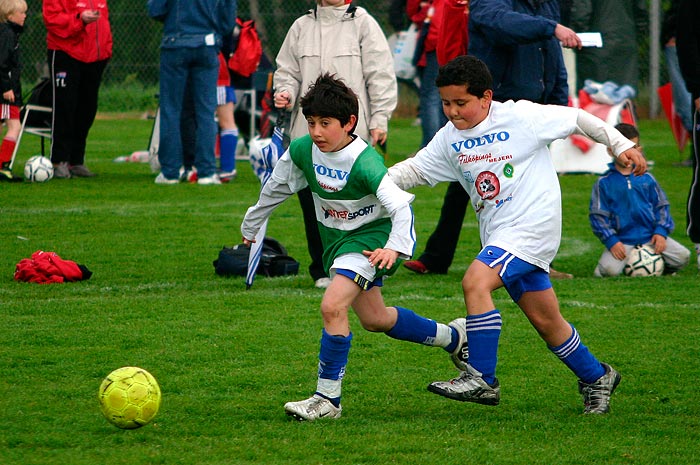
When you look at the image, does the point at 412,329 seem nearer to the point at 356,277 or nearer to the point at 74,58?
the point at 356,277

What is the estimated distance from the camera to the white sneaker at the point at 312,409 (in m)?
4.69

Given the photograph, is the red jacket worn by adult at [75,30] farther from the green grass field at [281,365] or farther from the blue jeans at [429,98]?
the blue jeans at [429,98]

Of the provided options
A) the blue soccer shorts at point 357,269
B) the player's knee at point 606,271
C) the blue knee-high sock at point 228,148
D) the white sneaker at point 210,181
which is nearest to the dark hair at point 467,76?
the blue soccer shorts at point 357,269

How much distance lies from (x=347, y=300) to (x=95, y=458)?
49.3 inches

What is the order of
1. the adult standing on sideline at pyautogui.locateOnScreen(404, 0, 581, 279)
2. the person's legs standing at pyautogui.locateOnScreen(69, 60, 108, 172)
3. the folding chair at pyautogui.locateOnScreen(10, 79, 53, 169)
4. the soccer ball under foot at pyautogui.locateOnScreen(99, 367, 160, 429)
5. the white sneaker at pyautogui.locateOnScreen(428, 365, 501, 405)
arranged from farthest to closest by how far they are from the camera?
1. the folding chair at pyautogui.locateOnScreen(10, 79, 53, 169)
2. the person's legs standing at pyautogui.locateOnScreen(69, 60, 108, 172)
3. the adult standing on sideline at pyautogui.locateOnScreen(404, 0, 581, 279)
4. the white sneaker at pyautogui.locateOnScreen(428, 365, 501, 405)
5. the soccer ball under foot at pyautogui.locateOnScreen(99, 367, 160, 429)

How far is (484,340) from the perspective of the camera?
4.73 metres

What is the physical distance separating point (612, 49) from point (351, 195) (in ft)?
50.1

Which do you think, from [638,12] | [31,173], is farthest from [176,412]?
[638,12]

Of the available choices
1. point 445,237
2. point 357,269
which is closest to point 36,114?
point 445,237

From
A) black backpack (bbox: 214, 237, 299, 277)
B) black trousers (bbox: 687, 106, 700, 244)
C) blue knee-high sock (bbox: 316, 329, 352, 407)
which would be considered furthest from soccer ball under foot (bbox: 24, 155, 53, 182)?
blue knee-high sock (bbox: 316, 329, 352, 407)

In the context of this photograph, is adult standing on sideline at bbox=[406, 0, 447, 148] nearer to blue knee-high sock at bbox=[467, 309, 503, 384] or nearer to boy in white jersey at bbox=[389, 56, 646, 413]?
boy in white jersey at bbox=[389, 56, 646, 413]

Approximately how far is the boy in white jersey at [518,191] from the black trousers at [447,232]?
125 inches

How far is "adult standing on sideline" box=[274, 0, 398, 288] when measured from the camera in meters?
7.78

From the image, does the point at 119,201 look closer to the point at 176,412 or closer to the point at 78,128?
the point at 78,128
